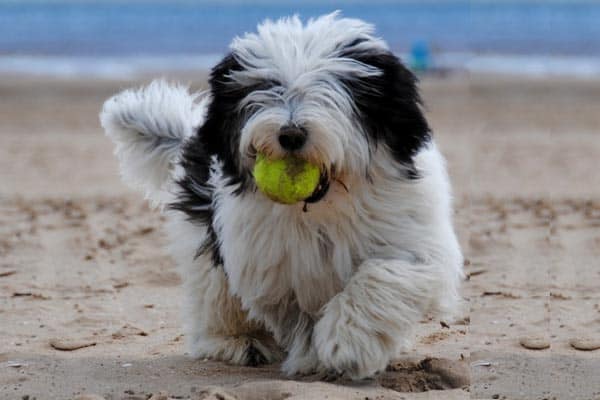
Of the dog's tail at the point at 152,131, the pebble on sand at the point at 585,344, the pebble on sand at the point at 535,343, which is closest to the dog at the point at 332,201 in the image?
the pebble on sand at the point at 535,343

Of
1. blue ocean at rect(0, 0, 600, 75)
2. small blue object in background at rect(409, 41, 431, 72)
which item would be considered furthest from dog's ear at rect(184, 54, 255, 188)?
small blue object in background at rect(409, 41, 431, 72)

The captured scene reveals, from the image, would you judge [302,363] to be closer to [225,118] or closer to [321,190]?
[321,190]

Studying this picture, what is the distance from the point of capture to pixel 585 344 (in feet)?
15.0

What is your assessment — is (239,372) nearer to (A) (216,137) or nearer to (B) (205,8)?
(A) (216,137)

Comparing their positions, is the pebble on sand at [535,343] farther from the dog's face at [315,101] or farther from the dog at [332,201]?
the dog's face at [315,101]

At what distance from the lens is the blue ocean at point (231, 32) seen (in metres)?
26.2

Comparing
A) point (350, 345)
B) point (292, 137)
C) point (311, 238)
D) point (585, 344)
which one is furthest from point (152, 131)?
point (585, 344)

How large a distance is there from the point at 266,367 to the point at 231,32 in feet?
117

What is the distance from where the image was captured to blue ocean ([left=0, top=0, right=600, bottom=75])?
26188 millimetres

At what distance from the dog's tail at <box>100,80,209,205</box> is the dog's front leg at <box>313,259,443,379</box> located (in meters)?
1.67

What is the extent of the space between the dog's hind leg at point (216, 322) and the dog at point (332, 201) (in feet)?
0.54

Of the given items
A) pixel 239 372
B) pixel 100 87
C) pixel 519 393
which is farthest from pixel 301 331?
pixel 100 87

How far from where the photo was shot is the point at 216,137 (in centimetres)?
423

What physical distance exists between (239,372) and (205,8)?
172 ft
